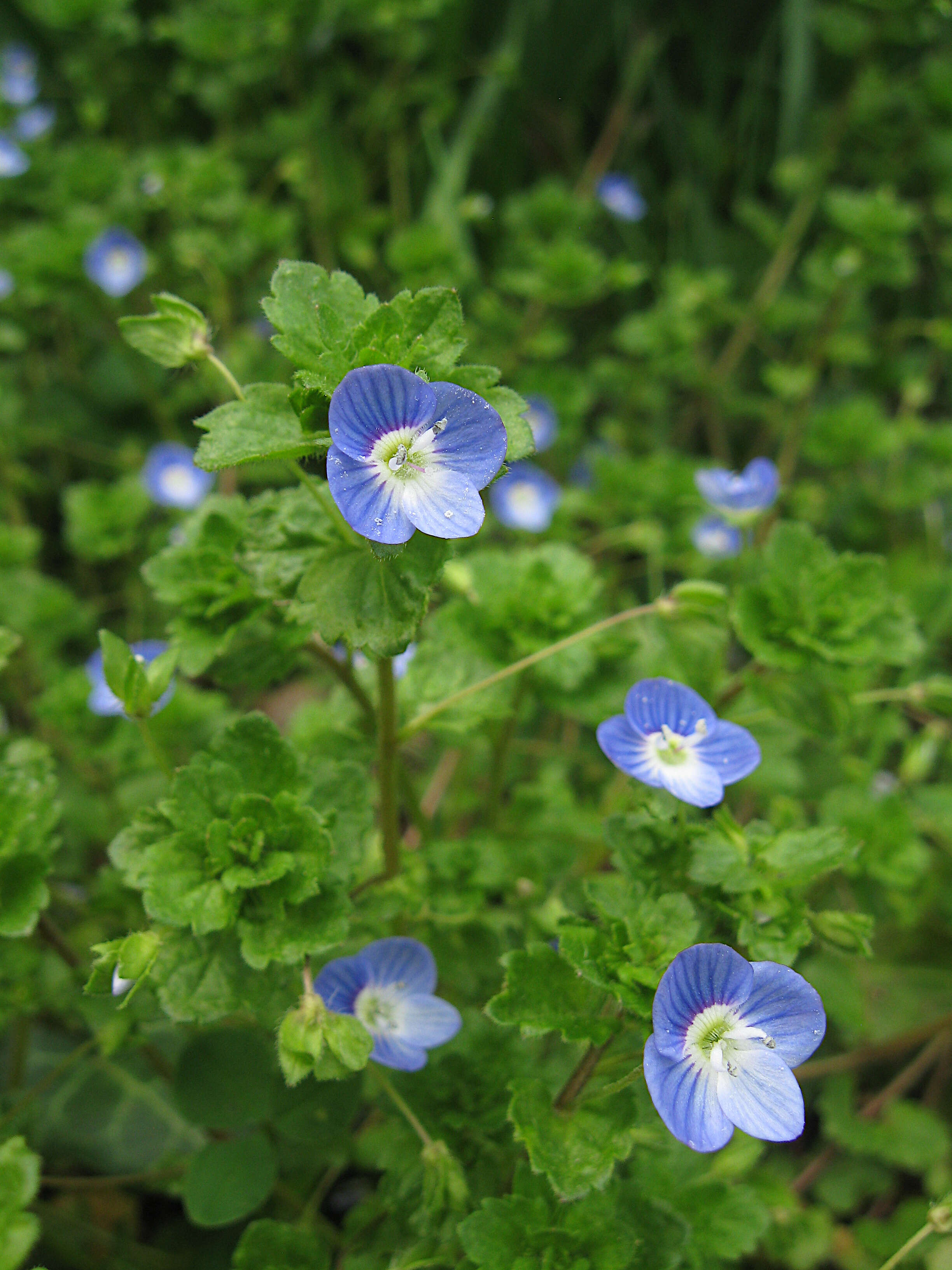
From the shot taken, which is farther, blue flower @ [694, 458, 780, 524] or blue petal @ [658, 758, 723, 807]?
blue flower @ [694, 458, 780, 524]

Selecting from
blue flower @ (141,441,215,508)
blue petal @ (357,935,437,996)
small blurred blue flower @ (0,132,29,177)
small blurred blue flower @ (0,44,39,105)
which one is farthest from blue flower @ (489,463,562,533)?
small blurred blue flower @ (0,44,39,105)

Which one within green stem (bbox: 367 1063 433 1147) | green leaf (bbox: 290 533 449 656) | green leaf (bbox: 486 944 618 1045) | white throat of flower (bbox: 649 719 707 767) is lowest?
green stem (bbox: 367 1063 433 1147)

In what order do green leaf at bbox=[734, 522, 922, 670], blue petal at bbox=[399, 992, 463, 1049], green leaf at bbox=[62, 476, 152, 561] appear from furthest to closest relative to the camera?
green leaf at bbox=[62, 476, 152, 561] < green leaf at bbox=[734, 522, 922, 670] < blue petal at bbox=[399, 992, 463, 1049]

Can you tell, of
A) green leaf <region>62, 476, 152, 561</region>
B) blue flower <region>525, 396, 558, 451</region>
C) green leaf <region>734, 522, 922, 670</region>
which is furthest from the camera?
blue flower <region>525, 396, 558, 451</region>

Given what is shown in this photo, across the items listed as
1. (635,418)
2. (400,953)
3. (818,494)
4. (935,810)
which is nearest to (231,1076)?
(400,953)

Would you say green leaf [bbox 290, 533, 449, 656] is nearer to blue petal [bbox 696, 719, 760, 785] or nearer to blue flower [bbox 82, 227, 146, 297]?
blue petal [bbox 696, 719, 760, 785]

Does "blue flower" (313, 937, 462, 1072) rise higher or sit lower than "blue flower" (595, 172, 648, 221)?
lower

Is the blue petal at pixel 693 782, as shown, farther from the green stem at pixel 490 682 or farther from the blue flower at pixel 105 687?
the blue flower at pixel 105 687

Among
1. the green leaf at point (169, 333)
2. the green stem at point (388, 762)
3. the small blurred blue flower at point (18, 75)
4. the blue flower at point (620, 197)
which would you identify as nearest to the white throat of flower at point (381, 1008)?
the green stem at point (388, 762)
